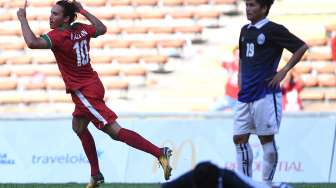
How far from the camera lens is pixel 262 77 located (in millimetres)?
8523

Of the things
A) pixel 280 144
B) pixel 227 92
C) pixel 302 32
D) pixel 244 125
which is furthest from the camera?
pixel 302 32

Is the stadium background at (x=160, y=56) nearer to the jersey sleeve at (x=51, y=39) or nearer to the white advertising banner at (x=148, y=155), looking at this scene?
the white advertising banner at (x=148, y=155)

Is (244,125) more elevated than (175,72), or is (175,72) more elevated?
(244,125)

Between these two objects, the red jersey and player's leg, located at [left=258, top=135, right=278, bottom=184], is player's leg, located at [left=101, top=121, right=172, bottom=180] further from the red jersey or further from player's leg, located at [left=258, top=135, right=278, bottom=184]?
player's leg, located at [left=258, top=135, right=278, bottom=184]

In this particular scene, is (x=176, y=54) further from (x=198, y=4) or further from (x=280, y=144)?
(x=280, y=144)

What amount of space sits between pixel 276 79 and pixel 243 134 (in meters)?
0.60

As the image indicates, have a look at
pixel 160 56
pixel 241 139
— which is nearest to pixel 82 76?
pixel 241 139

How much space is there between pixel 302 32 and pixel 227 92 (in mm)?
3147

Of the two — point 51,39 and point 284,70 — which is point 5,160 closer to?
point 51,39

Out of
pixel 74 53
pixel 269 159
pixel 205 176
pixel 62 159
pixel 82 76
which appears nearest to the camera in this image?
pixel 205 176

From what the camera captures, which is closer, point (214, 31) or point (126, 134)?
point (126, 134)

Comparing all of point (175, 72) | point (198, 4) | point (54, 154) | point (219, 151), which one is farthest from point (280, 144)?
point (198, 4)

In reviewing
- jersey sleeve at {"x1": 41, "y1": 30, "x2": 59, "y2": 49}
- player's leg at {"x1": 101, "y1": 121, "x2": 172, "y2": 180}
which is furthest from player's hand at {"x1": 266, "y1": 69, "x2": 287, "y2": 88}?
jersey sleeve at {"x1": 41, "y1": 30, "x2": 59, "y2": 49}

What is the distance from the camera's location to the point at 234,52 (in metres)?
17.5
